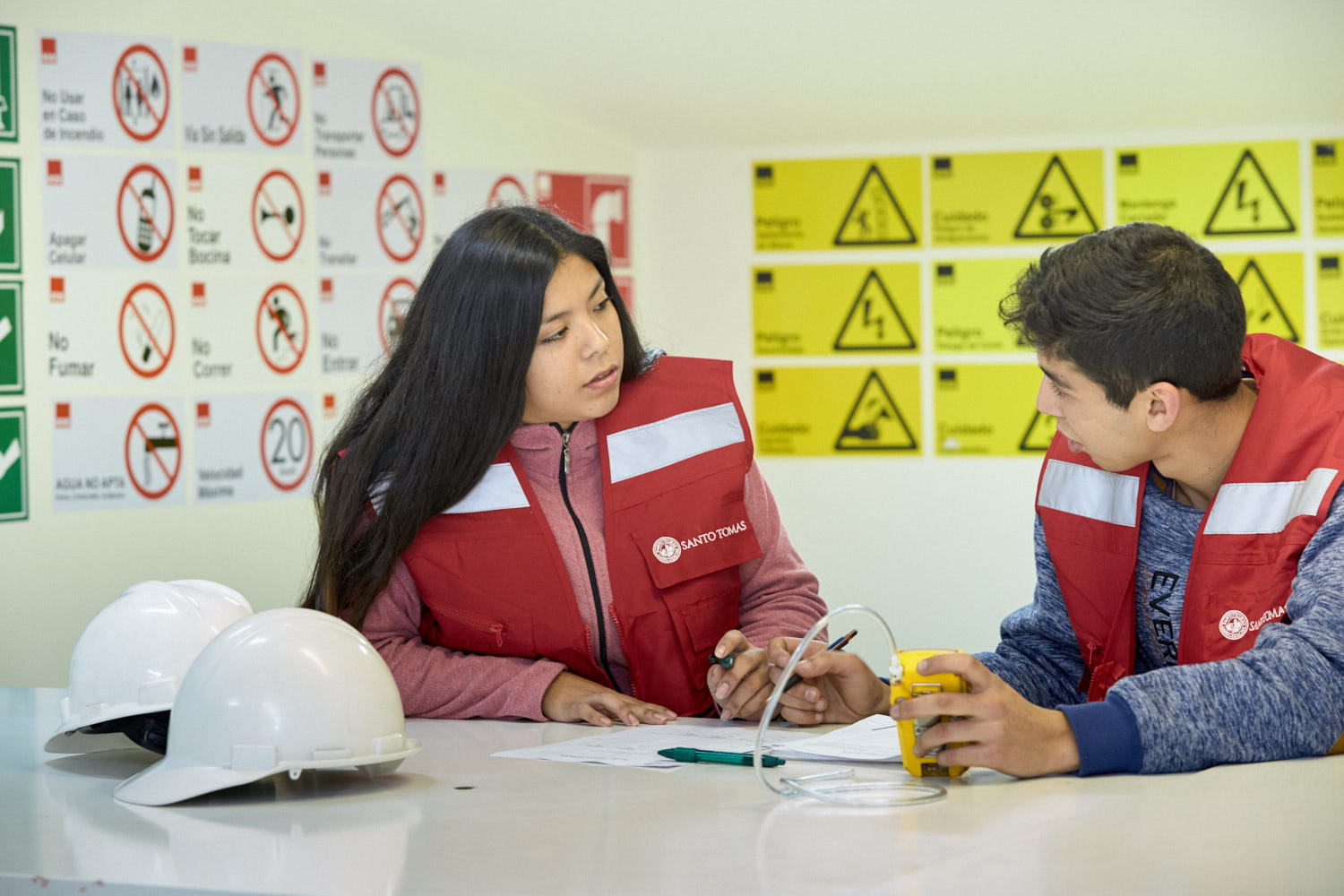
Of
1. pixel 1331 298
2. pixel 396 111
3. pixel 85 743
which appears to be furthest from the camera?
pixel 1331 298

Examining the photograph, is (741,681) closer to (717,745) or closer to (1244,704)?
(717,745)

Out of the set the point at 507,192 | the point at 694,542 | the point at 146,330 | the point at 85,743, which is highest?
the point at 507,192

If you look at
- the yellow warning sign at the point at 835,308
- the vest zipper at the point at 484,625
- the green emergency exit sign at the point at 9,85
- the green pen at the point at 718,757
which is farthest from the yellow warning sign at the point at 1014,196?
the green pen at the point at 718,757

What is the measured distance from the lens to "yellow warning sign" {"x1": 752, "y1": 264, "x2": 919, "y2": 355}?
3396 millimetres

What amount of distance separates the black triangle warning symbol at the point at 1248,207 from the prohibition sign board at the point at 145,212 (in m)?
2.30

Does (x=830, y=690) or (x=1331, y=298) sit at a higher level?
(x=1331, y=298)

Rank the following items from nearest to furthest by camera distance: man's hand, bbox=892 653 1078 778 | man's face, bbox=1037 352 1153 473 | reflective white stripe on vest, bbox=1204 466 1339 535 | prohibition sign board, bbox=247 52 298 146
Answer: man's hand, bbox=892 653 1078 778 → reflective white stripe on vest, bbox=1204 466 1339 535 → man's face, bbox=1037 352 1153 473 → prohibition sign board, bbox=247 52 298 146

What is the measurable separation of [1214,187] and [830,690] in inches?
80.0

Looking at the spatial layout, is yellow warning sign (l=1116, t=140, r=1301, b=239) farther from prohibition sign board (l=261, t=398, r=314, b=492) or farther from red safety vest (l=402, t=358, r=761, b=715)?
prohibition sign board (l=261, t=398, r=314, b=492)

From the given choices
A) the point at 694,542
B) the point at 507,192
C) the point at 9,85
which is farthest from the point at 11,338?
the point at 694,542

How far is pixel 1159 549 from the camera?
1710 millimetres

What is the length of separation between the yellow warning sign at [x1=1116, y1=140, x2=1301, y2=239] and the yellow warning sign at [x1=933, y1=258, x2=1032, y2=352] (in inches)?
12.1

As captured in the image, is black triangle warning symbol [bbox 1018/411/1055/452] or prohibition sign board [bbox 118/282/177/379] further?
black triangle warning symbol [bbox 1018/411/1055/452]

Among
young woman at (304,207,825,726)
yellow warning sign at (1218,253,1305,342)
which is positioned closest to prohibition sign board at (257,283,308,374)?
young woman at (304,207,825,726)
